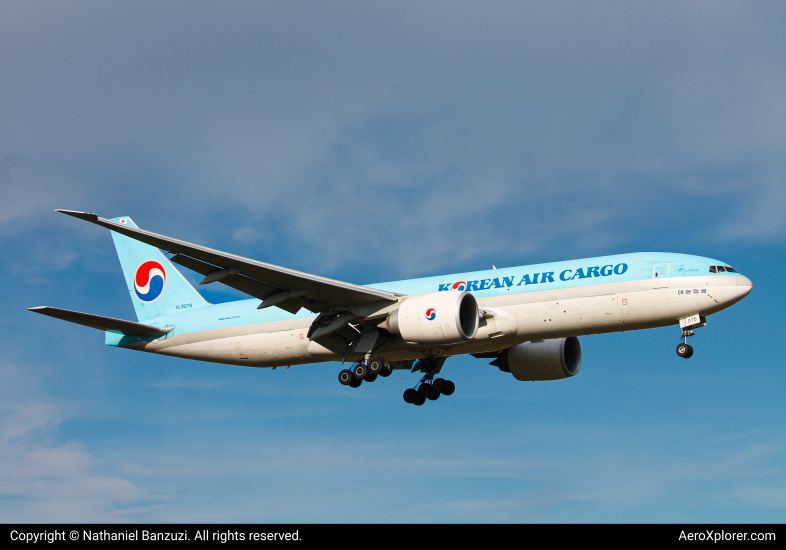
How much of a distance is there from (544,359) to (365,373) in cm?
848

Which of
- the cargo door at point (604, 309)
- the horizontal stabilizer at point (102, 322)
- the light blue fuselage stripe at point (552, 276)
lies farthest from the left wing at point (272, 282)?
the cargo door at point (604, 309)

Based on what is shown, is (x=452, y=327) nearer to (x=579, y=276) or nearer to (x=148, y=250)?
(x=579, y=276)

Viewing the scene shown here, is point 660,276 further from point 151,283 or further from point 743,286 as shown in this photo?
point 151,283

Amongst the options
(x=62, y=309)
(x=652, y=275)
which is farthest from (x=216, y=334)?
(x=652, y=275)

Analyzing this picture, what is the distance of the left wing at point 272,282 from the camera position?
25.0 m

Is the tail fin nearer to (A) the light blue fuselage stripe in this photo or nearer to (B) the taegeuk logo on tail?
(B) the taegeuk logo on tail

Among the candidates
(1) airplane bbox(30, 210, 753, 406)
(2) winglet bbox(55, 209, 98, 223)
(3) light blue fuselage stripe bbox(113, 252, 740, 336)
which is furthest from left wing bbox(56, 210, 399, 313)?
(2) winglet bbox(55, 209, 98, 223)

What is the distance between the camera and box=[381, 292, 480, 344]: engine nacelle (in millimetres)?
25781

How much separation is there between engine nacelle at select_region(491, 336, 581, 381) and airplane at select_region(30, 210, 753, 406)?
5 centimetres

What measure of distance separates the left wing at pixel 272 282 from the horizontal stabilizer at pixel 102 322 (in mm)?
5561

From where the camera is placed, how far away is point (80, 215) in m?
21.1

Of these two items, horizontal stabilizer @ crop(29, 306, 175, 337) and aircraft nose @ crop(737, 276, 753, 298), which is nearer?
aircraft nose @ crop(737, 276, 753, 298)

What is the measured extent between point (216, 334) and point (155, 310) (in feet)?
15.8

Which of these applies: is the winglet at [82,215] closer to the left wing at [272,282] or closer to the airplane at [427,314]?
the airplane at [427,314]
